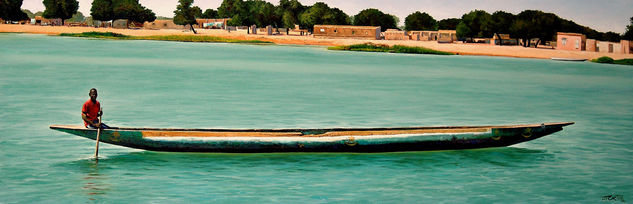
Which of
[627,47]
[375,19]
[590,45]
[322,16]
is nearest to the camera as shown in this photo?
[627,47]

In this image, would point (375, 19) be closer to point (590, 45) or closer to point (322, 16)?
point (322, 16)

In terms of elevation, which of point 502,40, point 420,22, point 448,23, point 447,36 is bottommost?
point 502,40

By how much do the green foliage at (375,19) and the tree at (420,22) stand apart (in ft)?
16.1

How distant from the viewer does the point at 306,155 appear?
22.3 metres

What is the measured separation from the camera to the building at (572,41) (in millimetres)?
117062

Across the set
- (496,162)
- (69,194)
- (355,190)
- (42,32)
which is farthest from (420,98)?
(42,32)

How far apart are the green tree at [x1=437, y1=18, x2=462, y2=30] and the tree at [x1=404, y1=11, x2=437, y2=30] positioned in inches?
58.7

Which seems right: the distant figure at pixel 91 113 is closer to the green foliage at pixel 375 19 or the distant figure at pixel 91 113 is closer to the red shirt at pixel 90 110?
the red shirt at pixel 90 110

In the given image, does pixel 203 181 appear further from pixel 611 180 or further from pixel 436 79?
pixel 436 79

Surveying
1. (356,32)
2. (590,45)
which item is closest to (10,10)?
(356,32)

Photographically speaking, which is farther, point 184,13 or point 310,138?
point 184,13

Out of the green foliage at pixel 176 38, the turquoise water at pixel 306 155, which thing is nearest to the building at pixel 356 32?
the green foliage at pixel 176 38

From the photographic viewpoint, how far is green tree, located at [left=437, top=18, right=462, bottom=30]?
184m

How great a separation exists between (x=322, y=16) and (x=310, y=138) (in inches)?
6461
